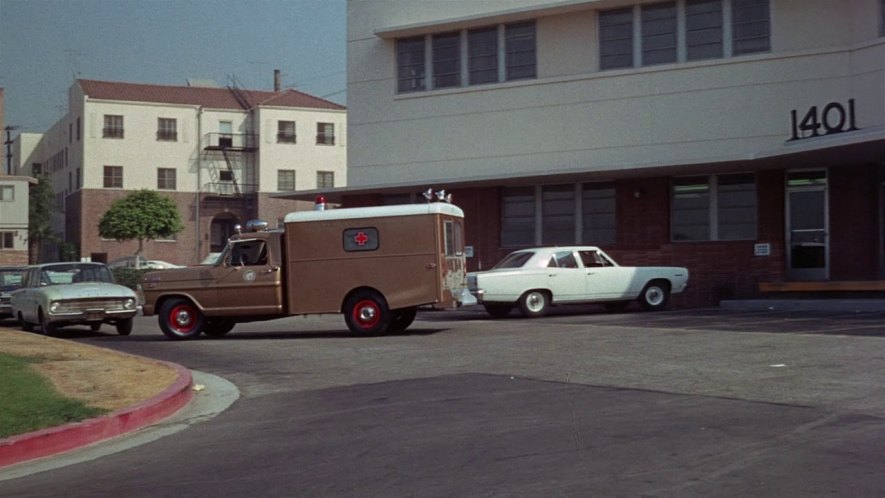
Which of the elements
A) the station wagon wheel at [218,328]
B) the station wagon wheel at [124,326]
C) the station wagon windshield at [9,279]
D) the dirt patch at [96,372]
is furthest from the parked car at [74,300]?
the dirt patch at [96,372]

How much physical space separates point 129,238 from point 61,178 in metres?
13.8

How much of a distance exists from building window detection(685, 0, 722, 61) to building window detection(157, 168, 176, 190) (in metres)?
47.9

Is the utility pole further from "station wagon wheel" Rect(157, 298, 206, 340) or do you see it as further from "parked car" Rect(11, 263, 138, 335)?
"station wagon wheel" Rect(157, 298, 206, 340)

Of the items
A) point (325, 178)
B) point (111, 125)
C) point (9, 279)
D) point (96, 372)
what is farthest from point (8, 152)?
point (96, 372)

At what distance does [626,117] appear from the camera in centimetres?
2948

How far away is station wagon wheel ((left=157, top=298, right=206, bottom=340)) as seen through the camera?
814 inches

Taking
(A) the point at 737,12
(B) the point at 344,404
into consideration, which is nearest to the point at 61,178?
(A) the point at 737,12

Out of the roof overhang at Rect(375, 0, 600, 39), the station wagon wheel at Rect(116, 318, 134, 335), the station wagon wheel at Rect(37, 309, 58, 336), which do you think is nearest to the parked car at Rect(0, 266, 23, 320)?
the station wagon wheel at Rect(37, 309, 58, 336)

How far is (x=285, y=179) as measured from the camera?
71062 mm

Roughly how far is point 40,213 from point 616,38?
5427cm

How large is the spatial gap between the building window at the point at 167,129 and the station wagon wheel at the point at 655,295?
50.9 metres

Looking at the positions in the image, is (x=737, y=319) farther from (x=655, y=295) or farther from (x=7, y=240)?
(x=7, y=240)

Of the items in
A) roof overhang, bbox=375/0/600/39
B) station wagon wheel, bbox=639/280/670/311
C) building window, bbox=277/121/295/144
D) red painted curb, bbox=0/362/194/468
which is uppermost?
building window, bbox=277/121/295/144

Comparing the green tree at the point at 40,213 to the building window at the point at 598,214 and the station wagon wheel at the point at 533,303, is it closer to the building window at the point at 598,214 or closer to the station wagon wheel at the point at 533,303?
the building window at the point at 598,214
